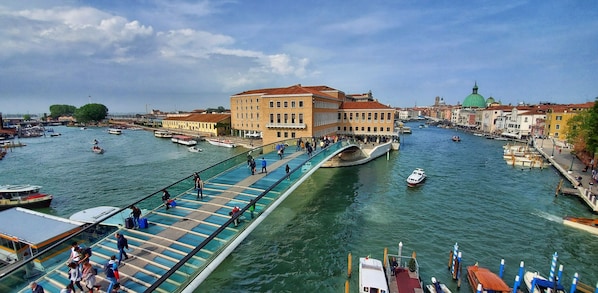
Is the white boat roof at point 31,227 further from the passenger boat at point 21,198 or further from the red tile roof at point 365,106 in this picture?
the red tile roof at point 365,106

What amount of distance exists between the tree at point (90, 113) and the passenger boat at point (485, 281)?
501 feet

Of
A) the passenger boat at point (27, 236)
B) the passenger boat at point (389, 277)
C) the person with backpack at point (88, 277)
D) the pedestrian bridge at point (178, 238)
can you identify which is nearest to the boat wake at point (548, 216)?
the passenger boat at point (389, 277)

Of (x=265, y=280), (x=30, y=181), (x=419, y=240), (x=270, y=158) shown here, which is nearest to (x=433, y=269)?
(x=419, y=240)

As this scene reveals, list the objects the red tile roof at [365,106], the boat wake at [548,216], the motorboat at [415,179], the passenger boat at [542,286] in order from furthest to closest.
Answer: the red tile roof at [365,106]
the motorboat at [415,179]
the boat wake at [548,216]
the passenger boat at [542,286]

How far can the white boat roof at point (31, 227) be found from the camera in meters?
13.6

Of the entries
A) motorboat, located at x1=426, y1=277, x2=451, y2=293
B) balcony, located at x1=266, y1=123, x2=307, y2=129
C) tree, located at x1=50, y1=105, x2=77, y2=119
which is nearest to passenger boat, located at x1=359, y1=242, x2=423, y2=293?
motorboat, located at x1=426, y1=277, x2=451, y2=293

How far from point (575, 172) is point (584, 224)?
21233 mm

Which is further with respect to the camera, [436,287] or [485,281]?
[485,281]

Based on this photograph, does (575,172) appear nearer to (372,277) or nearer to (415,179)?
(415,179)

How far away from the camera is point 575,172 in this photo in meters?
34.2

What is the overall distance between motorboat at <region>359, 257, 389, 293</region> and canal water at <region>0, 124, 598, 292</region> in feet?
3.14

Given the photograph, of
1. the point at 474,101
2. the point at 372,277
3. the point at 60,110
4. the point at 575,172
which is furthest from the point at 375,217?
the point at 60,110

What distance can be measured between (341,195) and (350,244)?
995cm

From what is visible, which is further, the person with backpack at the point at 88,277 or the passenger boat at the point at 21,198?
the passenger boat at the point at 21,198
